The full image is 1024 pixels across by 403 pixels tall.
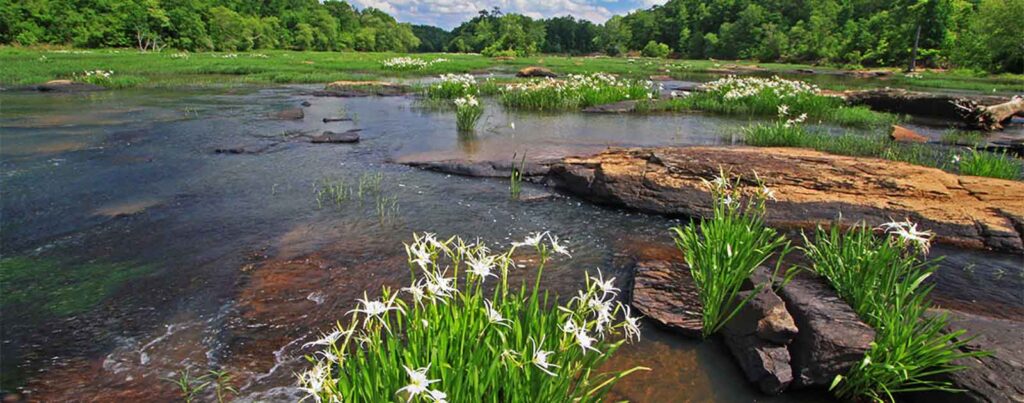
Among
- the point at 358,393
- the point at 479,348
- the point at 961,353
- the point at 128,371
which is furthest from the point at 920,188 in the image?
the point at 128,371

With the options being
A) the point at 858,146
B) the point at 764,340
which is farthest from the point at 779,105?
the point at 764,340

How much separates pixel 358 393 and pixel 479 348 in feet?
1.93

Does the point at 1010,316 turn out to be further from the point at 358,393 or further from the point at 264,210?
the point at 264,210

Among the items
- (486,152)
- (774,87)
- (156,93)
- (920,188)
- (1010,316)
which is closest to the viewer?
(1010,316)

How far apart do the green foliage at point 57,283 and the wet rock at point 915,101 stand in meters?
24.2

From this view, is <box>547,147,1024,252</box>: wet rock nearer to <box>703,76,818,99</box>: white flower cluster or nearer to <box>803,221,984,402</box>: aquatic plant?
<box>803,221,984,402</box>: aquatic plant

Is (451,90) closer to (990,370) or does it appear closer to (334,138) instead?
(334,138)

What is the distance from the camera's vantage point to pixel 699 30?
142 metres

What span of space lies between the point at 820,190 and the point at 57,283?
9.57 meters

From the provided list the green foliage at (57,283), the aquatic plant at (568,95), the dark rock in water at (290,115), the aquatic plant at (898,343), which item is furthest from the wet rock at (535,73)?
the aquatic plant at (898,343)

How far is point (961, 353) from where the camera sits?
11.7 feet

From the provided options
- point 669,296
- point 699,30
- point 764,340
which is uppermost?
point 699,30

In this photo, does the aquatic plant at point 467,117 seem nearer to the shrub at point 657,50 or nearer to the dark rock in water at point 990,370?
the dark rock in water at point 990,370

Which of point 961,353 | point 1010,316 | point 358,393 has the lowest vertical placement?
point 1010,316
